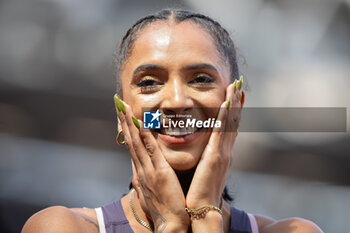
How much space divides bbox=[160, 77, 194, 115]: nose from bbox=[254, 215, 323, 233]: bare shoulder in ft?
2.76

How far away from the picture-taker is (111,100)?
4.68m

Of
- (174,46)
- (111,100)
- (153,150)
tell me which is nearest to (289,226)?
(153,150)

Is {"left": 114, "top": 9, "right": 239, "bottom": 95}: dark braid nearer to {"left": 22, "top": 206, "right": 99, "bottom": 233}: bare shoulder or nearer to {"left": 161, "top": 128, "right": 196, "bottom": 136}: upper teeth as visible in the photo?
{"left": 161, "top": 128, "right": 196, "bottom": 136}: upper teeth

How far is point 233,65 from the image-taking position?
8.75 ft

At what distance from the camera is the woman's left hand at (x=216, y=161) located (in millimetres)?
2184

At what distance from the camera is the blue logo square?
7.30ft

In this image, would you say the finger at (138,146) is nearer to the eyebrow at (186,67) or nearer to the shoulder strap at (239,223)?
the eyebrow at (186,67)

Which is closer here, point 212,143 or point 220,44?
point 212,143

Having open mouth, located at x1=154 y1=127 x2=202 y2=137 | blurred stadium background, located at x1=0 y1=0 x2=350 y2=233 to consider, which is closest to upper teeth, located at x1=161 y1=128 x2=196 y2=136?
open mouth, located at x1=154 y1=127 x2=202 y2=137

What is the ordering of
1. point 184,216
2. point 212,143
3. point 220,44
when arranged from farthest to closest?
point 220,44 → point 212,143 → point 184,216

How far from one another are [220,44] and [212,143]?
1.95ft

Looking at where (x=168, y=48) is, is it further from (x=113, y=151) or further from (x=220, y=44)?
(x=113, y=151)

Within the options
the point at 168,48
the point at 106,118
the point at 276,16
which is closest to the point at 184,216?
the point at 168,48

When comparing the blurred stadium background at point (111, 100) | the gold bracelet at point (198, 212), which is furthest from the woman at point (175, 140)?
the blurred stadium background at point (111, 100)
